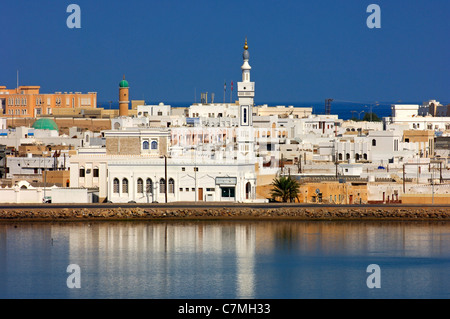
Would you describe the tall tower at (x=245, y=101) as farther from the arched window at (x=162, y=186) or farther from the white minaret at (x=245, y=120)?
the arched window at (x=162, y=186)

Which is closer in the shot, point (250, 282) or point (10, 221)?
point (250, 282)

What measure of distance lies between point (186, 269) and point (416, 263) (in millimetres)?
9063

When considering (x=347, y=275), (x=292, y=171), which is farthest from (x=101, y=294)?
(x=292, y=171)

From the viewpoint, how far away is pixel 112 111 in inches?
5364

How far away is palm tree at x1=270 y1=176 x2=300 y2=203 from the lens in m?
64.4

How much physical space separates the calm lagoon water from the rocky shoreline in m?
0.56

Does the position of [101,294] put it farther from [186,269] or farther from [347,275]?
[347,275]

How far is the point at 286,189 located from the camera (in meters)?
64.4

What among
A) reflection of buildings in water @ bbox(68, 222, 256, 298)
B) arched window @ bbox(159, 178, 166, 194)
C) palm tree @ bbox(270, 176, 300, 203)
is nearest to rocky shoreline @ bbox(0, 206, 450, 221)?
reflection of buildings in water @ bbox(68, 222, 256, 298)

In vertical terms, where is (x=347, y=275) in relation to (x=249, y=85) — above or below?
below

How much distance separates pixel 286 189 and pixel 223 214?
16.2ft

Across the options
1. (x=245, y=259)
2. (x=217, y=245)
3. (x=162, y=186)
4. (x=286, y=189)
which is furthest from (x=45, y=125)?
(x=245, y=259)

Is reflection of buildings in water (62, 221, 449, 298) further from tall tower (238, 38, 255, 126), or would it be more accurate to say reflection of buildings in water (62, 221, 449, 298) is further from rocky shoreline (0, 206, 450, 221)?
tall tower (238, 38, 255, 126)
